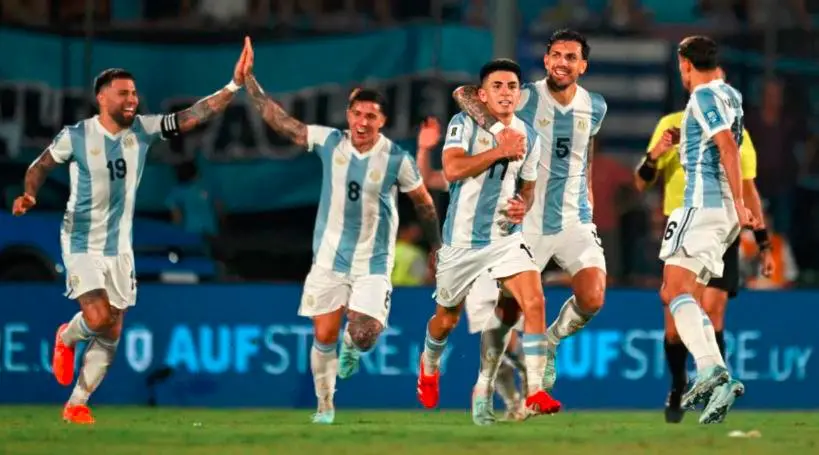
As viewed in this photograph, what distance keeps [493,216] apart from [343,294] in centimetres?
153

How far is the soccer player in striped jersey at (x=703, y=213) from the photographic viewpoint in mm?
11438

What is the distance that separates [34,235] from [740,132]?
9571 mm

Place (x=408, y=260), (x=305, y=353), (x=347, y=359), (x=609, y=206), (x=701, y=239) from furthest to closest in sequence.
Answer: (x=408, y=260) < (x=609, y=206) < (x=305, y=353) < (x=347, y=359) < (x=701, y=239)

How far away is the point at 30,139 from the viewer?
20.3m

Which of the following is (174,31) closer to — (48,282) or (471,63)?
(471,63)

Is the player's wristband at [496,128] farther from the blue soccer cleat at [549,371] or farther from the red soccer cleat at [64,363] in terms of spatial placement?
the red soccer cleat at [64,363]

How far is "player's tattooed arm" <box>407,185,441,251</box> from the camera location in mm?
13039

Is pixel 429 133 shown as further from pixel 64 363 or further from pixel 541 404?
pixel 64 363

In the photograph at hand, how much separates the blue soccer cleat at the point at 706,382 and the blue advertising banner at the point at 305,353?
16.8ft

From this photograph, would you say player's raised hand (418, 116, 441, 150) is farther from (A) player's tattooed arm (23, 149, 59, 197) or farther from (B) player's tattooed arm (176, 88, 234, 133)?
(A) player's tattooed arm (23, 149, 59, 197)

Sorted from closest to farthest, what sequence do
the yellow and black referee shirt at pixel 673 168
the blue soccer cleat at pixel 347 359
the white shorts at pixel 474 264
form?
the white shorts at pixel 474 264 < the blue soccer cleat at pixel 347 359 < the yellow and black referee shirt at pixel 673 168

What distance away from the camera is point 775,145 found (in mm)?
20734

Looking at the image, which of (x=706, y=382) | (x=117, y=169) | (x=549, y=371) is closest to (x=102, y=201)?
(x=117, y=169)

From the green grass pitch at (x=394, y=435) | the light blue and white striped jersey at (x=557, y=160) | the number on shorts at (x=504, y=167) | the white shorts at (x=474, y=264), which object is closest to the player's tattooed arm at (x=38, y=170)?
the green grass pitch at (x=394, y=435)
